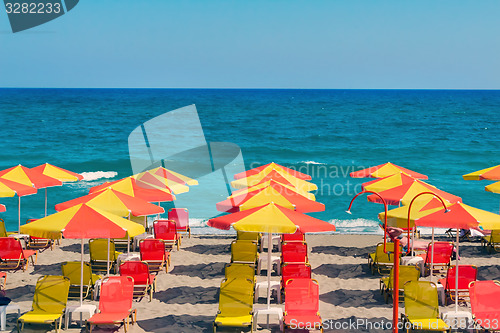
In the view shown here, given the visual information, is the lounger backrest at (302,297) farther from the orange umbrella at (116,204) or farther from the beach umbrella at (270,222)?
the orange umbrella at (116,204)

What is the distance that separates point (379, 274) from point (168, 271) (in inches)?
174

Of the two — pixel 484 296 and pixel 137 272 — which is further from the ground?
pixel 484 296

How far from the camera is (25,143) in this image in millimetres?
55156

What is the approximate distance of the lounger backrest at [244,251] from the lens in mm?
12281

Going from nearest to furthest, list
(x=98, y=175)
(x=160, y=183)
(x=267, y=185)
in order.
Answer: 1. (x=267, y=185)
2. (x=160, y=183)
3. (x=98, y=175)

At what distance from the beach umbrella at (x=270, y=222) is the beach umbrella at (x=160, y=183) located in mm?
4794

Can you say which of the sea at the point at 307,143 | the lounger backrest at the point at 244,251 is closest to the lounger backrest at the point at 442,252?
the lounger backrest at the point at 244,251

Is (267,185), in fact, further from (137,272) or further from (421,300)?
(421,300)

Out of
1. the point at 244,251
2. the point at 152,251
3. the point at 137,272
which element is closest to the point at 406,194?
the point at 244,251

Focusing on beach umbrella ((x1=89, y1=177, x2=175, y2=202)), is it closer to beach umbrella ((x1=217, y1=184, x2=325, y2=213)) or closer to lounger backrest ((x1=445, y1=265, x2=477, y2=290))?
beach umbrella ((x1=217, y1=184, x2=325, y2=213))

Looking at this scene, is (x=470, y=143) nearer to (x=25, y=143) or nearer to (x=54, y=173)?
(x=25, y=143)

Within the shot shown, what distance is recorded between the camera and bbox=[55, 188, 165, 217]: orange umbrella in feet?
36.9

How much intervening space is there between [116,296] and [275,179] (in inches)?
249

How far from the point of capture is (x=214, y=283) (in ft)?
39.1
